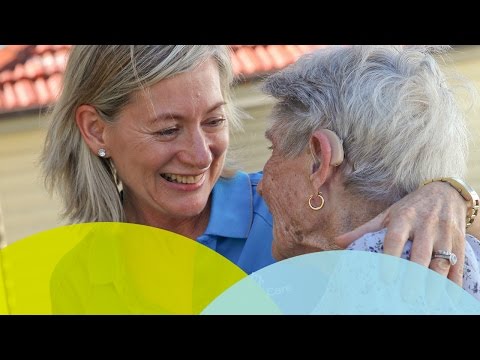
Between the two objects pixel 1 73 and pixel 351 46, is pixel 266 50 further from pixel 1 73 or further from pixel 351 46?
pixel 1 73

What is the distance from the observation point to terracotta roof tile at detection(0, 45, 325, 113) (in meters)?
3.23

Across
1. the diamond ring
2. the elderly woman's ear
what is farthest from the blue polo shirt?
the diamond ring

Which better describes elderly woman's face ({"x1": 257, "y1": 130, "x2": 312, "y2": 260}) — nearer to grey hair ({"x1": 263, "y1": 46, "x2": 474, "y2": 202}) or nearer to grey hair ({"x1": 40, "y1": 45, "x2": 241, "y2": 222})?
grey hair ({"x1": 263, "y1": 46, "x2": 474, "y2": 202})

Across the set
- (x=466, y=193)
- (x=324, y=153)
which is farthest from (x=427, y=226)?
(x=324, y=153)

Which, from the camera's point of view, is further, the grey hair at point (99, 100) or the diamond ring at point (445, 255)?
the grey hair at point (99, 100)

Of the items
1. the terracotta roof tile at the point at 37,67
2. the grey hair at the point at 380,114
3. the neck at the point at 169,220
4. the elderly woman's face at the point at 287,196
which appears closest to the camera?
the grey hair at the point at 380,114

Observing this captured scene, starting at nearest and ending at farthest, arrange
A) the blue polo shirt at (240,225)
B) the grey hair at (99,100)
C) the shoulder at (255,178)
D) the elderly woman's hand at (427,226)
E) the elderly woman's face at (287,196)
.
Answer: the elderly woman's hand at (427,226), the elderly woman's face at (287,196), the grey hair at (99,100), the blue polo shirt at (240,225), the shoulder at (255,178)

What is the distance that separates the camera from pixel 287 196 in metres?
2.17

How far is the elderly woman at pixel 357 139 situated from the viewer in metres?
2.02
